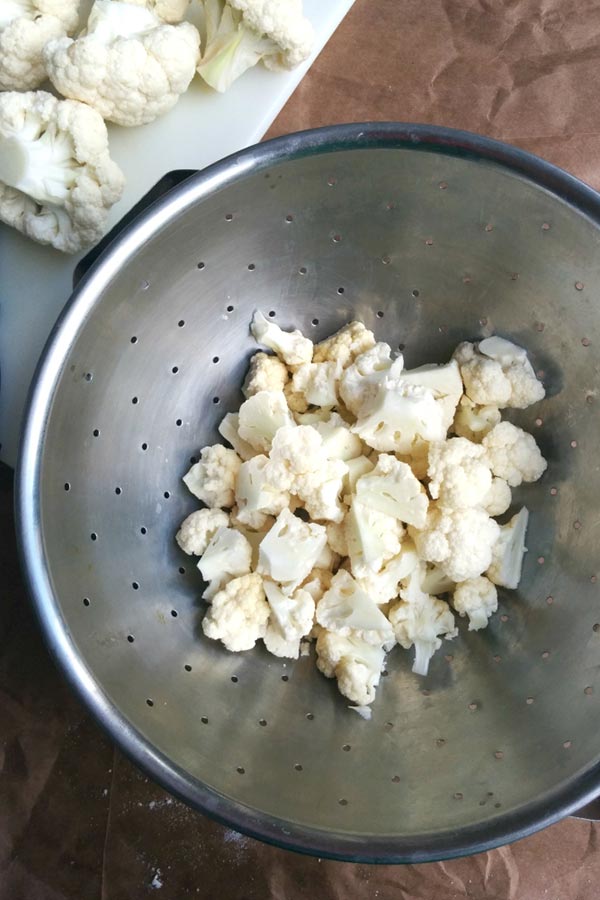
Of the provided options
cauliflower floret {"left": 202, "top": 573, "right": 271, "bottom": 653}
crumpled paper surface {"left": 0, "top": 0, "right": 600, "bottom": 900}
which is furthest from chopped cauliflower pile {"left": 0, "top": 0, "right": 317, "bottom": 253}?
cauliflower floret {"left": 202, "top": 573, "right": 271, "bottom": 653}

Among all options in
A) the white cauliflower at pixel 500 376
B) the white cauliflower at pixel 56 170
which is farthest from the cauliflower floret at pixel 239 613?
the white cauliflower at pixel 56 170

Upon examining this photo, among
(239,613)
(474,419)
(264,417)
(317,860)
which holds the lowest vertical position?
(317,860)

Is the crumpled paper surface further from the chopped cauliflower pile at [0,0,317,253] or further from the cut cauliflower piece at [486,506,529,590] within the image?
the cut cauliflower piece at [486,506,529,590]

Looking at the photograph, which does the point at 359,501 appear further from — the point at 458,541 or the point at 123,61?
the point at 123,61

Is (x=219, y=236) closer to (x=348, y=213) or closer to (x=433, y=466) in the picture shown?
(x=348, y=213)

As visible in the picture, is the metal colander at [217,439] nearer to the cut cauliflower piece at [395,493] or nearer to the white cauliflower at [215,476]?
the white cauliflower at [215,476]

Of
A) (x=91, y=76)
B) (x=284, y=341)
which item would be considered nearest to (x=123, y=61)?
(x=91, y=76)
